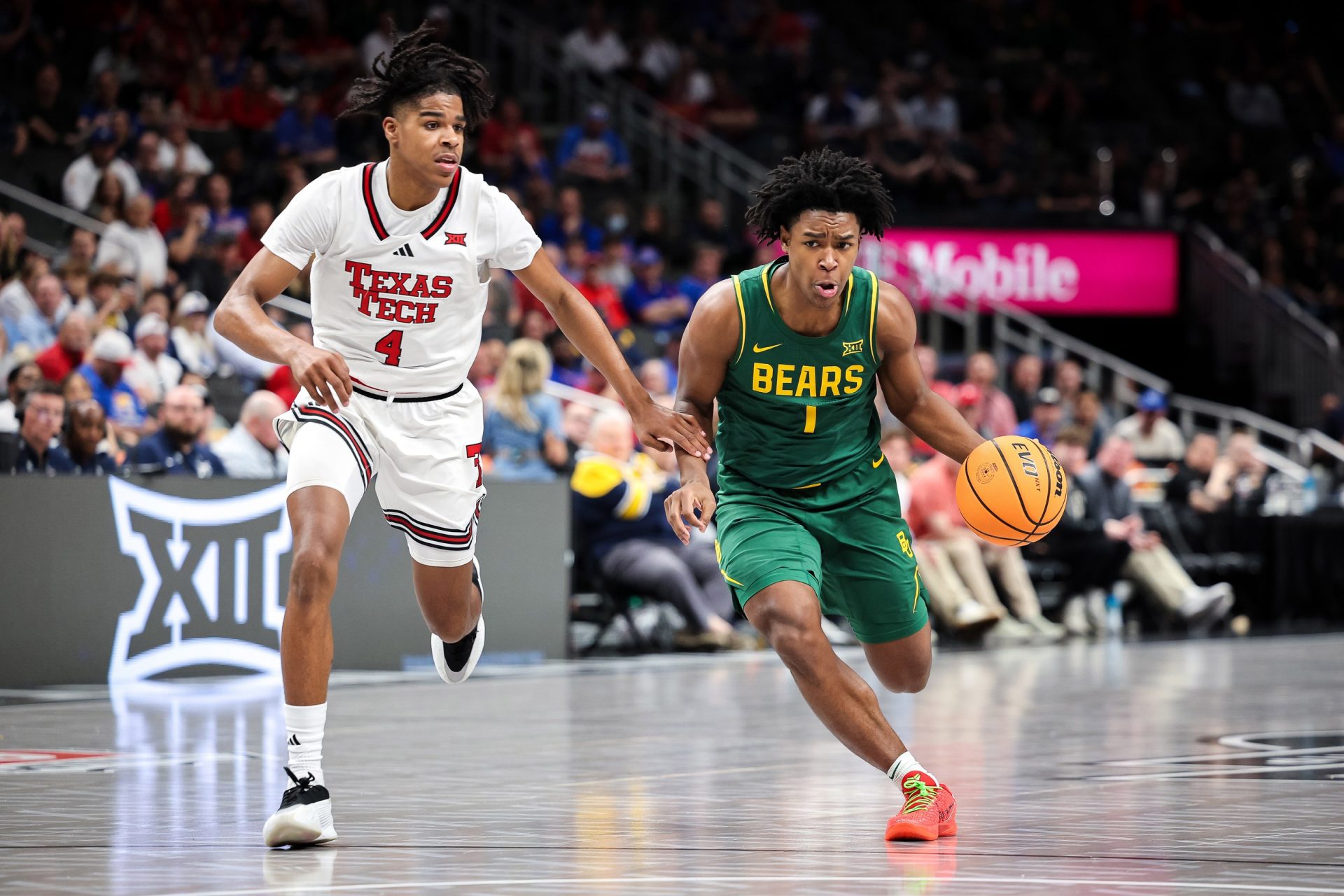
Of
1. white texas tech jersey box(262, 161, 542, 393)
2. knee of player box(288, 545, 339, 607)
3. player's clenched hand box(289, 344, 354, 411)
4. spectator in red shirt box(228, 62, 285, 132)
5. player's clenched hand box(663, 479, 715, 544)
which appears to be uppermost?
spectator in red shirt box(228, 62, 285, 132)

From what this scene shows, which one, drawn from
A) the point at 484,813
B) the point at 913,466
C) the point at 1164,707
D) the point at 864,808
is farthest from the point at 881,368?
the point at 913,466

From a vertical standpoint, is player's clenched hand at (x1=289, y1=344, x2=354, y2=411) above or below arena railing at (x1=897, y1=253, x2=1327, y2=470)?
below

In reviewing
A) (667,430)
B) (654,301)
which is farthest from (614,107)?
(667,430)

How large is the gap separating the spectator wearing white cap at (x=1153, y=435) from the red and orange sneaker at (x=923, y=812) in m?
12.0

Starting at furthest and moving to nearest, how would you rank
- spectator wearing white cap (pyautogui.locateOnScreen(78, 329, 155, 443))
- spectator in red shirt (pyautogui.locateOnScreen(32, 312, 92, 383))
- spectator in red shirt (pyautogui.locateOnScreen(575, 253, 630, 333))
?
spectator in red shirt (pyautogui.locateOnScreen(575, 253, 630, 333)) < spectator in red shirt (pyautogui.locateOnScreen(32, 312, 92, 383)) < spectator wearing white cap (pyautogui.locateOnScreen(78, 329, 155, 443))

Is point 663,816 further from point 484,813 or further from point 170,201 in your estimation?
point 170,201

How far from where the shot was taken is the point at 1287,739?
787 cm

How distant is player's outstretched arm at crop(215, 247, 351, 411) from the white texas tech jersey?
67 mm

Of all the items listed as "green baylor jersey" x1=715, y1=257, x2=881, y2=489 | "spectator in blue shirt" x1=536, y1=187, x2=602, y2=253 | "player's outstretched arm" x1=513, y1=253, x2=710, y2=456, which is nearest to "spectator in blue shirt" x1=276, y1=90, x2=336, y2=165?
"spectator in blue shirt" x1=536, y1=187, x2=602, y2=253

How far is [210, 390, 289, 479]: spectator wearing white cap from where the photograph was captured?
36.1 ft

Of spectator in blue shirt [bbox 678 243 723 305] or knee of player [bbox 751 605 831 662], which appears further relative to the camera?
spectator in blue shirt [bbox 678 243 723 305]

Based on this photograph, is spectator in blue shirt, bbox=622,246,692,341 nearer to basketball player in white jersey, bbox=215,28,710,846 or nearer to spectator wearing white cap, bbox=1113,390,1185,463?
spectator wearing white cap, bbox=1113,390,1185,463

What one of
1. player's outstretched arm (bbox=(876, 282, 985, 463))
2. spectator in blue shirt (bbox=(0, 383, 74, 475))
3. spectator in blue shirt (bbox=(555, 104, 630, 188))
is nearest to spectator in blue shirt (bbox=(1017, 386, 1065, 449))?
spectator in blue shirt (bbox=(555, 104, 630, 188))

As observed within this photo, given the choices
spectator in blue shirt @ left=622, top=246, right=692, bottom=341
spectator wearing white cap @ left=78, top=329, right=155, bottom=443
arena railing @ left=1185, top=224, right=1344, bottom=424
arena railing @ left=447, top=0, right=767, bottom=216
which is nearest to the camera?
spectator wearing white cap @ left=78, top=329, right=155, bottom=443
